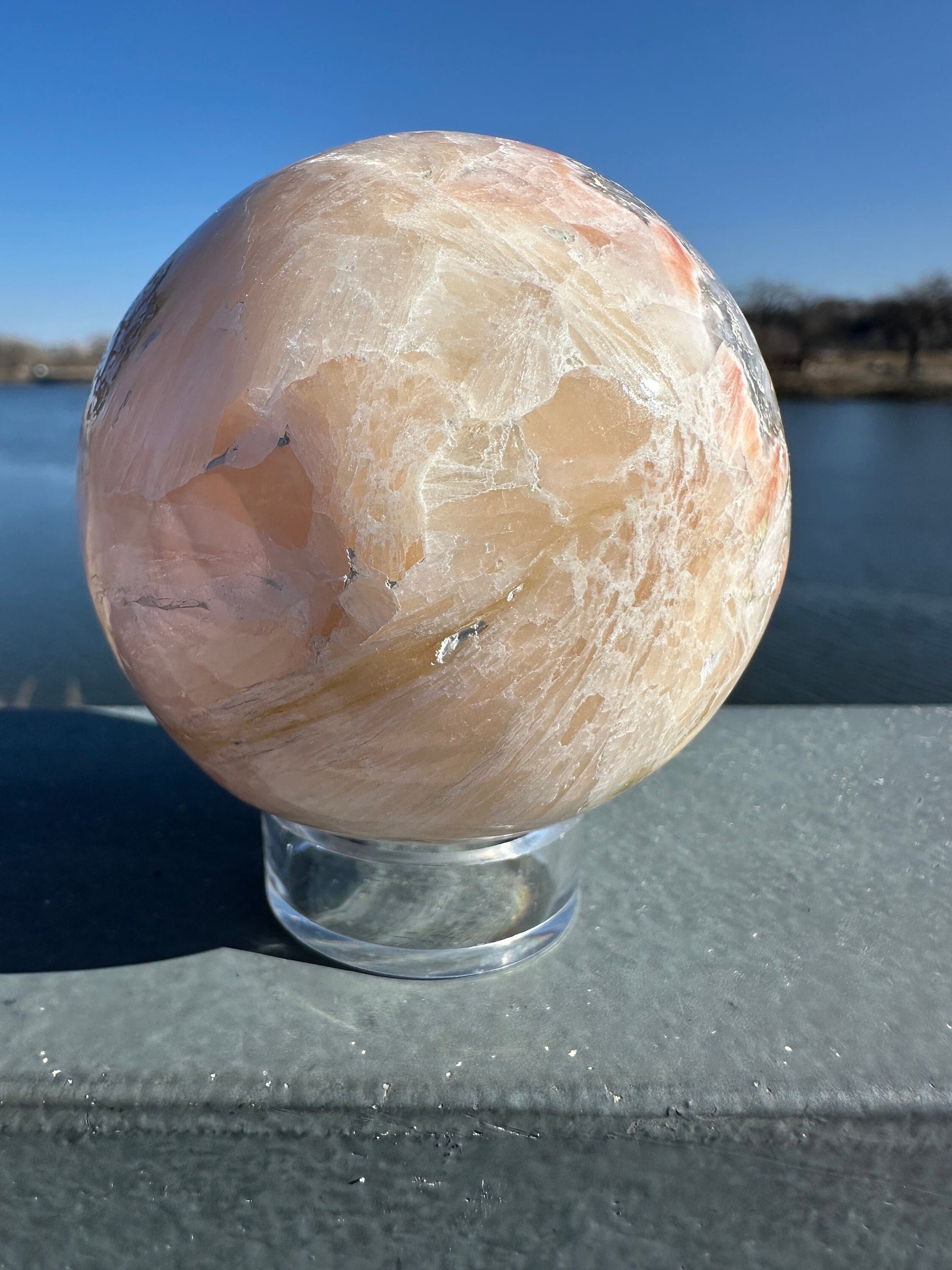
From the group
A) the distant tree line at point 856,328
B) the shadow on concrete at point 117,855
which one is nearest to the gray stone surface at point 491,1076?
the shadow on concrete at point 117,855

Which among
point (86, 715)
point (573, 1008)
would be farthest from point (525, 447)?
point (86, 715)

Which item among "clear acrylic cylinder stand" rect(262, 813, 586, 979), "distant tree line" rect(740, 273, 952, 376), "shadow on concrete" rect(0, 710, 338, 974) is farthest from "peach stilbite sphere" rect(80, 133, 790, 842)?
"distant tree line" rect(740, 273, 952, 376)

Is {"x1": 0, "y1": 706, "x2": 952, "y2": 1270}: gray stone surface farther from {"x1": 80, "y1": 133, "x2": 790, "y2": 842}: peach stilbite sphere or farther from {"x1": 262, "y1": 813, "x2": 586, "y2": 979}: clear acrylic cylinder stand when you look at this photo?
{"x1": 80, "y1": 133, "x2": 790, "y2": 842}: peach stilbite sphere

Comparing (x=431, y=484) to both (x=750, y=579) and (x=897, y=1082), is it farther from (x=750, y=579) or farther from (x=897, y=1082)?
(x=897, y=1082)

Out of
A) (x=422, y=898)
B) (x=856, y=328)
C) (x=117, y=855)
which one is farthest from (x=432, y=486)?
(x=856, y=328)

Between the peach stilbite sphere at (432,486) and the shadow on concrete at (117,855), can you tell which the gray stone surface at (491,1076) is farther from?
the peach stilbite sphere at (432,486)
